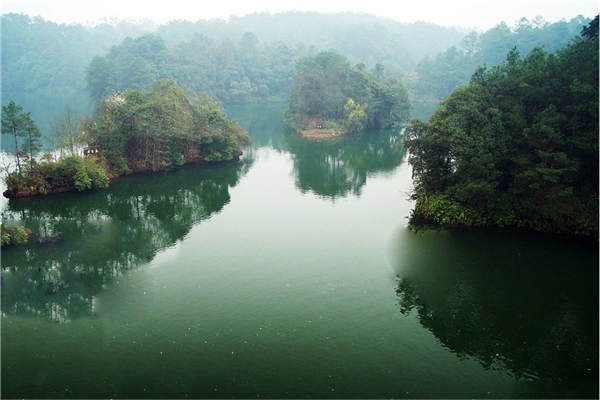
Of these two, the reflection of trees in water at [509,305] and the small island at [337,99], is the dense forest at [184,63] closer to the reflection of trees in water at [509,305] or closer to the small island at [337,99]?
the small island at [337,99]

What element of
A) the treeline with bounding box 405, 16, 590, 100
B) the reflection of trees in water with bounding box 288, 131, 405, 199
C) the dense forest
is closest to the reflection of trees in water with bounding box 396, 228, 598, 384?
→ the reflection of trees in water with bounding box 288, 131, 405, 199

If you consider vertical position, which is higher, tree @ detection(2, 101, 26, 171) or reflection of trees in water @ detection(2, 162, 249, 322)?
tree @ detection(2, 101, 26, 171)

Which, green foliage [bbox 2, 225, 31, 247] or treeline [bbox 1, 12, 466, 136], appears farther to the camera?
treeline [bbox 1, 12, 466, 136]

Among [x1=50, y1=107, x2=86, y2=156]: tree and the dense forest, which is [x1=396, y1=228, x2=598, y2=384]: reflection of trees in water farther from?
the dense forest

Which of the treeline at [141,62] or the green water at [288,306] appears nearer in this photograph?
the green water at [288,306]

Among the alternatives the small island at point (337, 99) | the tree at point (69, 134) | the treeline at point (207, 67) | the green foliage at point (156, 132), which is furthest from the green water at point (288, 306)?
the treeline at point (207, 67)

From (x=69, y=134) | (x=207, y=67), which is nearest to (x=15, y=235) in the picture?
(x=69, y=134)

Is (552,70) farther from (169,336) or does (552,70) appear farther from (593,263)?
(169,336)

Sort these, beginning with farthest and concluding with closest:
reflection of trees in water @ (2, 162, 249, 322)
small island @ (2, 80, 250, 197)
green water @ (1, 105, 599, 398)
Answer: small island @ (2, 80, 250, 197), reflection of trees in water @ (2, 162, 249, 322), green water @ (1, 105, 599, 398)
